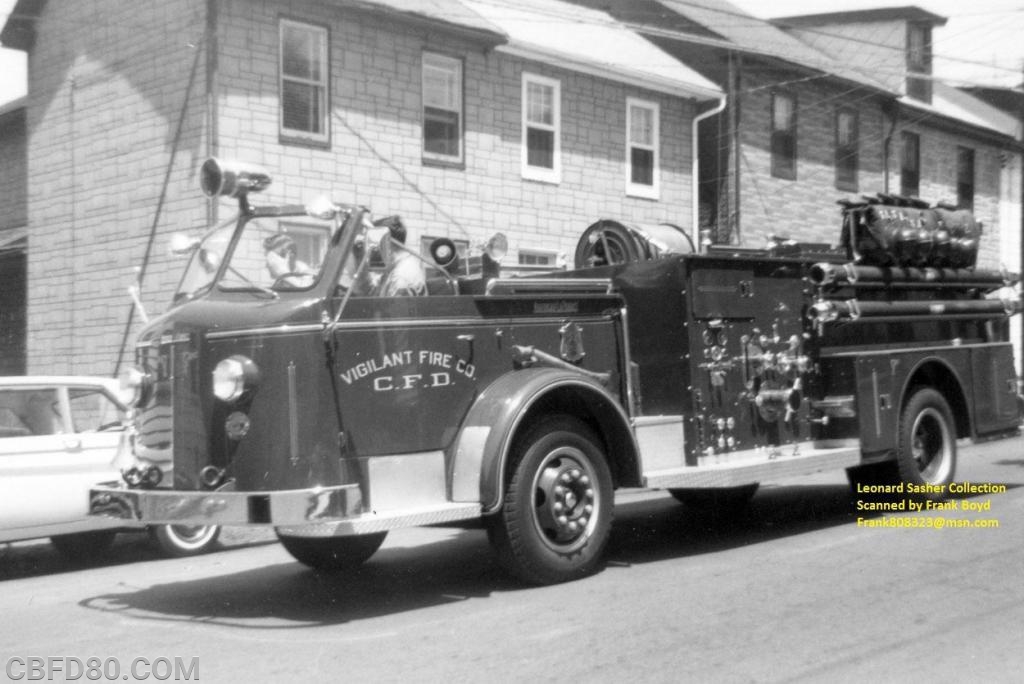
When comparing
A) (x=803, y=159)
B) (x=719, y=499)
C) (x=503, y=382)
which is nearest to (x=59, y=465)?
(x=503, y=382)

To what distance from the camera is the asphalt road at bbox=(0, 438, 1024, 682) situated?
5637mm

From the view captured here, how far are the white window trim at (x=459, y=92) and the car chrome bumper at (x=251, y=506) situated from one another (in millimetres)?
12013

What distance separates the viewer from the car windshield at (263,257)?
277 inches

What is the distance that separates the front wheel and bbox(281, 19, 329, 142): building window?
9.28 metres

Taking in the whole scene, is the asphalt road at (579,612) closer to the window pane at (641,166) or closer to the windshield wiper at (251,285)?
the windshield wiper at (251,285)

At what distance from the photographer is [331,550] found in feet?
27.2

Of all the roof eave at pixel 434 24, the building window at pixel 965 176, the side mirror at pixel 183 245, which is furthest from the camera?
the building window at pixel 965 176

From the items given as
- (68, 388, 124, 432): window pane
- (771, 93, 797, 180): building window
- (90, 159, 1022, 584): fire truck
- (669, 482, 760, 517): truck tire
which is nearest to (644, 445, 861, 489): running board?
(90, 159, 1022, 584): fire truck

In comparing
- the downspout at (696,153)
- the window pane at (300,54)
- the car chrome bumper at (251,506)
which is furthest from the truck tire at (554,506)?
the downspout at (696,153)

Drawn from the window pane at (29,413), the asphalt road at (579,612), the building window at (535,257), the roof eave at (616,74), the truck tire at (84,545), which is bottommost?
the truck tire at (84,545)

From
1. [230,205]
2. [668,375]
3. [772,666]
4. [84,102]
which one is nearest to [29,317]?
[84,102]

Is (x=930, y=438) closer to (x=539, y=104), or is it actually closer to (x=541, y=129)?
(x=541, y=129)

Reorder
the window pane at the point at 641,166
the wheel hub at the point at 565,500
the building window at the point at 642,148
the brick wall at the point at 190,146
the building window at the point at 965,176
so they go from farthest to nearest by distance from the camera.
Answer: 1. the building window at the point at 965,176
2. the window pane at the point at 641,166
3. the building window at the point at 642,148
4. the brick wall at the point at 190,146
5. the wheel hub at the point at 565,500

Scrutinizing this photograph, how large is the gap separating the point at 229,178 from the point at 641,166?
15660 mm
